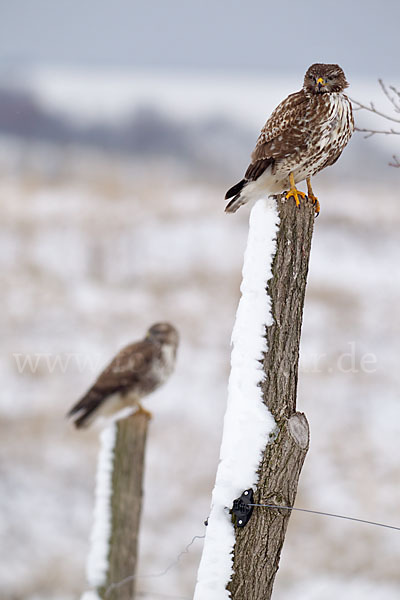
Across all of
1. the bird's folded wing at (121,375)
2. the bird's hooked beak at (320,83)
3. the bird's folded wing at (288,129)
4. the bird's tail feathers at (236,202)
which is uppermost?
the bird's hooked beak at (320,83)

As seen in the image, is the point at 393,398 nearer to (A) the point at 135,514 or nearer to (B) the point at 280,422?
(A) the point at 135,514

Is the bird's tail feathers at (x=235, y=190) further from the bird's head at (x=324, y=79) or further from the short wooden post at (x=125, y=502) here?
the short wooden post at (x=125, y=502)

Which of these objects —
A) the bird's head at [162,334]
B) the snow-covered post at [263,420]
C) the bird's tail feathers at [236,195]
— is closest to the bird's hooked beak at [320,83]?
the bird's tail feathers at [236,195]

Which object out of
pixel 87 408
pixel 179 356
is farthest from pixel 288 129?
pixel 179 356

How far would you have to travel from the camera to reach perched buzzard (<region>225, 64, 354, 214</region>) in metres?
2.29

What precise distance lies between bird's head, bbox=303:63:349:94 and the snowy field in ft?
16.8

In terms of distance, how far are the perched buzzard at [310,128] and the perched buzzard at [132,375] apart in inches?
82.2

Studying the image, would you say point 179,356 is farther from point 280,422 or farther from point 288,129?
point 280,422

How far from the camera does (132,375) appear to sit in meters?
4.18

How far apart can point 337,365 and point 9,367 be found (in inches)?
174

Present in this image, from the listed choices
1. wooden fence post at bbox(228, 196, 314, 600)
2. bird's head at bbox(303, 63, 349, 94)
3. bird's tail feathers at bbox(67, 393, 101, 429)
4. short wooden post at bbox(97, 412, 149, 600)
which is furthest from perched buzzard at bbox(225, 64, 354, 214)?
bird's tail feathers at bbox(67, 393, 101, 429)

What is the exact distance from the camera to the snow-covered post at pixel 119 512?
3244 millimetres

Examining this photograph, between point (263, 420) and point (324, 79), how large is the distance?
3.95 feet

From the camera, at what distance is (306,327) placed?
9141 millimetres
